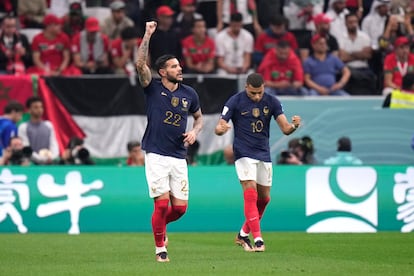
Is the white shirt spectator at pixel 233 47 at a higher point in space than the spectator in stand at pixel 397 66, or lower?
higher

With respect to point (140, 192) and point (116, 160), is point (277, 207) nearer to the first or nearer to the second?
point (140, 192)

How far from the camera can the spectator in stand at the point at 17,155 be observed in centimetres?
2086

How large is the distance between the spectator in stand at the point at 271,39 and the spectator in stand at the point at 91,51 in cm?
319

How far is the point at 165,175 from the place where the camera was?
14.0 m

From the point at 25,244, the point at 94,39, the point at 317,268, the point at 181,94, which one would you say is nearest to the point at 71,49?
the point at 94,39

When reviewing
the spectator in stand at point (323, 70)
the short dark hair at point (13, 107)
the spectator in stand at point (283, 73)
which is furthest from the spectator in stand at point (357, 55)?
the short dark hair at point (13, 107)

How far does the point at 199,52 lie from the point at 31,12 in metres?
3.82

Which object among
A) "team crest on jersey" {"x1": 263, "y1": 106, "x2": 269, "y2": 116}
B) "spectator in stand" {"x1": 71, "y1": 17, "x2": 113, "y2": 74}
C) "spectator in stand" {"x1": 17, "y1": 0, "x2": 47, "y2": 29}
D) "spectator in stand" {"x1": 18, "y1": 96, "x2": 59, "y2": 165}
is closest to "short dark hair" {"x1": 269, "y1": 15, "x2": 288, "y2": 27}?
"spectator in stand" {"x1": 71, "y1": 17, "x2": 113, "y2": 74}

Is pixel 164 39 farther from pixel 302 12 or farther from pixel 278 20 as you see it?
pixel 302 12

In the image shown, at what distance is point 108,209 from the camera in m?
20.2

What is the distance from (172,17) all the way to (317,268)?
13.8 m

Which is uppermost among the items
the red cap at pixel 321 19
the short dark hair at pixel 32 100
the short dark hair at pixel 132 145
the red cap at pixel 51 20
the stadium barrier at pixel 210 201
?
the red cap at pixel 51 20

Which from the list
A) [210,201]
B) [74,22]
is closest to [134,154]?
[210,201]

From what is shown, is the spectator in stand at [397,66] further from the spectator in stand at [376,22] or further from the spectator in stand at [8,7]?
the spectator in stand at [8,7]
